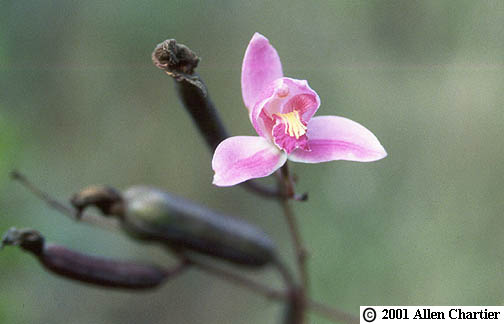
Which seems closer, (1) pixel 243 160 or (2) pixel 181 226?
(1) pixel 243 160

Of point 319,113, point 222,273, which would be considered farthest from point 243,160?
point 319,113

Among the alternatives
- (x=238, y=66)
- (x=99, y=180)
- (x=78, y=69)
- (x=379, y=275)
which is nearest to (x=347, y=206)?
(x=379, y=275)

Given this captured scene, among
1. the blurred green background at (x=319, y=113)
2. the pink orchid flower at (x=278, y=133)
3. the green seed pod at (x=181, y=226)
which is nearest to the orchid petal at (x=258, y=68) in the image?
the pink orchid flower at (x=278, y=133)

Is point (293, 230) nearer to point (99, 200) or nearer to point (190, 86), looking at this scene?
point (99, 200)

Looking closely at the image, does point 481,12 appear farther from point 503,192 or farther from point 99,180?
point 99,180

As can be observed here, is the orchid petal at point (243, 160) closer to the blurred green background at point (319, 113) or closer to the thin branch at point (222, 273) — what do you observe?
the thin branch at point (222, 273)

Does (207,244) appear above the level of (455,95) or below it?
below

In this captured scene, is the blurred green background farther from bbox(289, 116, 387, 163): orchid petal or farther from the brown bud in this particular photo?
bbox(289, 116, 387, 163): orchid petal
